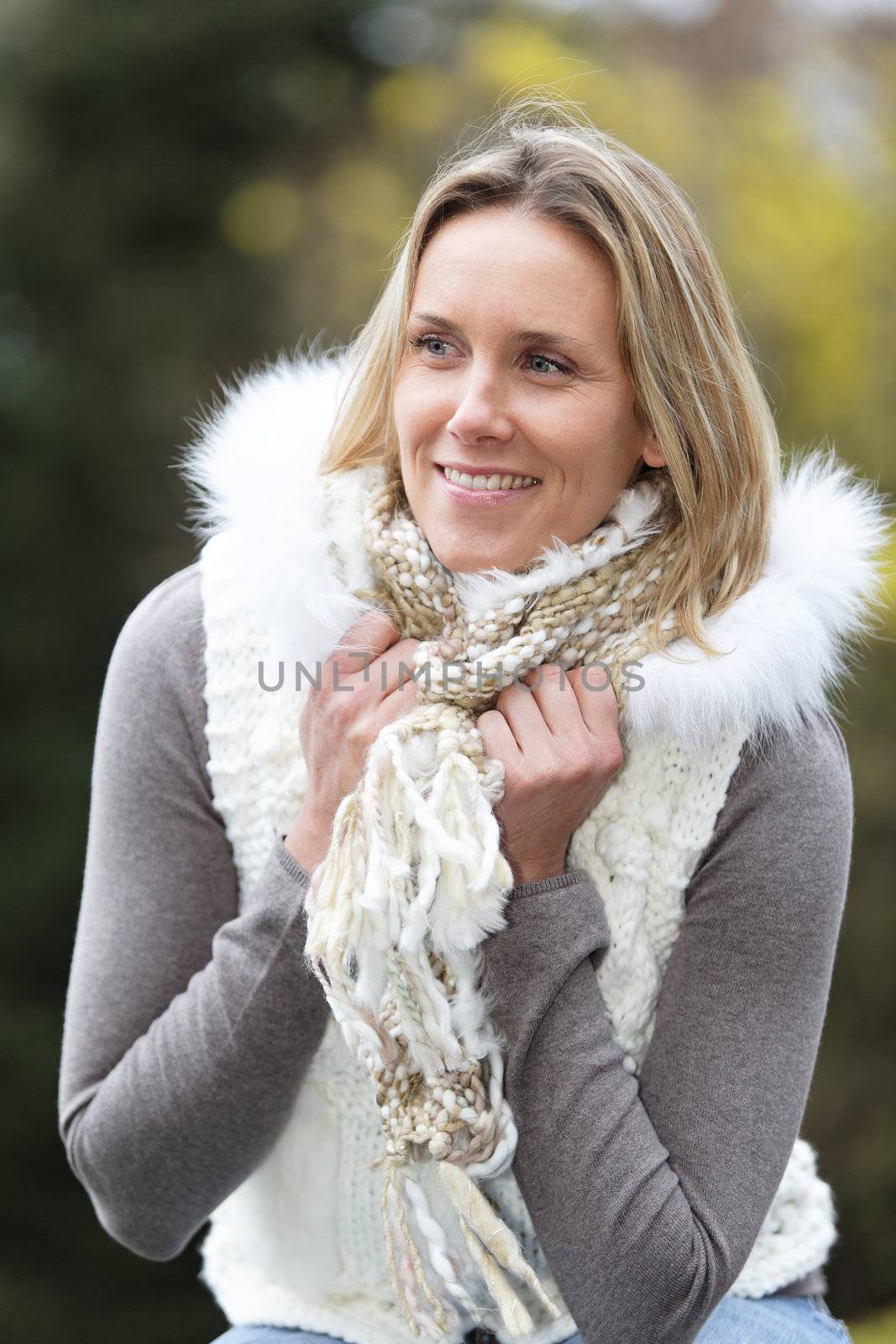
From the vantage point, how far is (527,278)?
1420 mm

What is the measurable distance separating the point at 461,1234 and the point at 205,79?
12.0ft

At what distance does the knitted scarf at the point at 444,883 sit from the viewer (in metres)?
1.36

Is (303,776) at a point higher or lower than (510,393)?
lower

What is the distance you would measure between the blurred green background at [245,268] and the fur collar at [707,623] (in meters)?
2.19

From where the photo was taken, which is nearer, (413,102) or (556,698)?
(556,698)

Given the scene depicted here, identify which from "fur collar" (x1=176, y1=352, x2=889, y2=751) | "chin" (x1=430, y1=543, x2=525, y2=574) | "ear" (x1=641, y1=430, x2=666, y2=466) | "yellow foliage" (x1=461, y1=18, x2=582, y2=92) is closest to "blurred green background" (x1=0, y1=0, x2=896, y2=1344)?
"yellow foliage" (x1=461, y1=18, x2=582, y2=92)

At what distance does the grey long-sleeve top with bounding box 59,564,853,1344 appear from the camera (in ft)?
4.57

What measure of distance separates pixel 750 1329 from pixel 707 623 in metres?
0.81

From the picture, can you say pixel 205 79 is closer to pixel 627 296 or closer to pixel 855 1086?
pixel 627 296

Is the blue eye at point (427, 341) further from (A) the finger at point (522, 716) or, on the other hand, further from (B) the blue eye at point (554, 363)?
(A) the finger at point (522, 716)

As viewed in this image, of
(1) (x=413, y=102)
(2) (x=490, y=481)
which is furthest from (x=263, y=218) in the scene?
(2) (x=490, y=481)

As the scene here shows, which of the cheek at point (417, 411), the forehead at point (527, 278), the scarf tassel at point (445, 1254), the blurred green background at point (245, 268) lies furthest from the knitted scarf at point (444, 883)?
the blurred green background at point (245, 268)

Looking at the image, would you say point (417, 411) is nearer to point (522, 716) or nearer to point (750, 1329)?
point (522, 716)

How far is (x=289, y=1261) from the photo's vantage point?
162 centimetres
